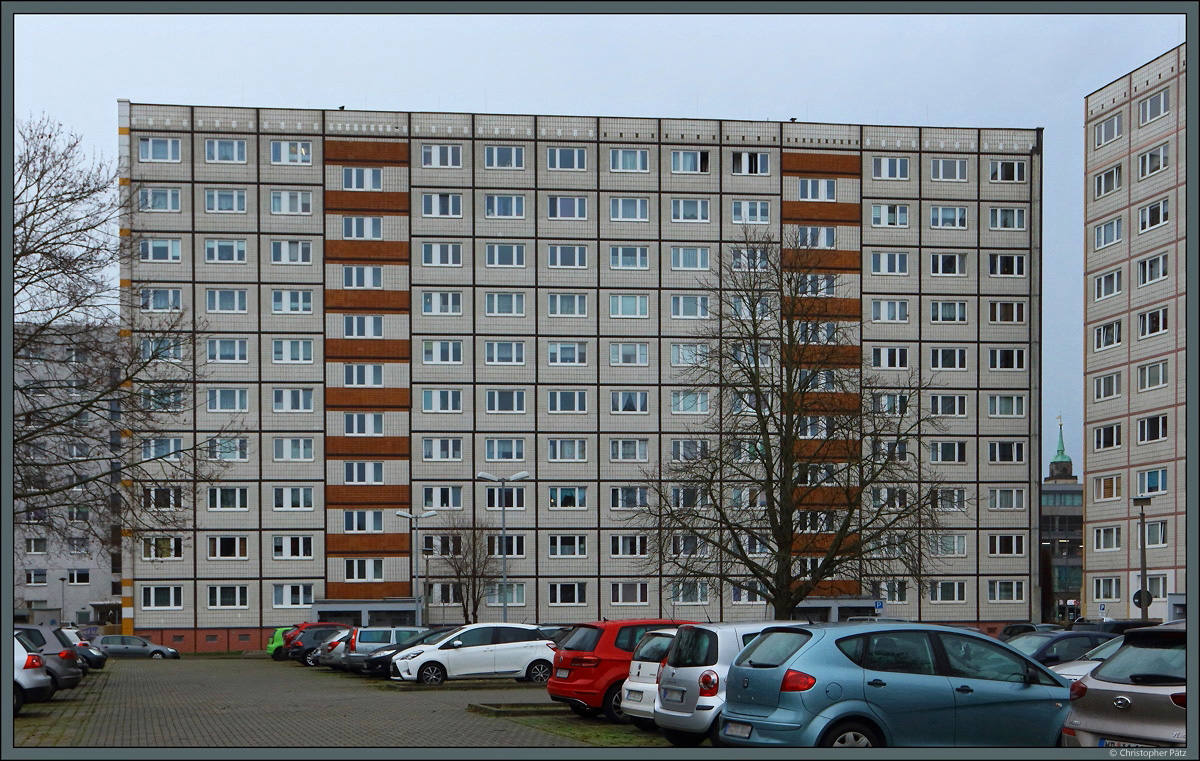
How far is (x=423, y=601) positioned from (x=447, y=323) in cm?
1502

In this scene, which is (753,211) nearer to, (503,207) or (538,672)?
(503,207)

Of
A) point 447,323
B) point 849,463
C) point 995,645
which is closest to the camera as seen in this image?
point 995,645

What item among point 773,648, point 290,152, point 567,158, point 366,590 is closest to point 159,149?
point 290,152

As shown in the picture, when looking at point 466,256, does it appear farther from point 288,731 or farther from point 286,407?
point 288,731

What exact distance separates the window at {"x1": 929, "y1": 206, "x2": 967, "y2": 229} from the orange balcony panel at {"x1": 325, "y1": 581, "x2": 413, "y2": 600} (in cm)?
3570

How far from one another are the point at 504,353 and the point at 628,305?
24.1 feet

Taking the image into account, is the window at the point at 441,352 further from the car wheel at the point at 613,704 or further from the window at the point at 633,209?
the car wheel at the point at 613,704

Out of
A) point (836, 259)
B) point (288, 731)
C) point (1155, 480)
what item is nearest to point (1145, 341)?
point (1155, 480)

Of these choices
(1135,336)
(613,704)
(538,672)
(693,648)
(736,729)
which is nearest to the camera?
(736,729)

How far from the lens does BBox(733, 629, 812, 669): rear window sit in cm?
1421

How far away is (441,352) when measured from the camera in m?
76.4

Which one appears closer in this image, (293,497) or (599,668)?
(599,668)

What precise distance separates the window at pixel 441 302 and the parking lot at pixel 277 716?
3750 cm

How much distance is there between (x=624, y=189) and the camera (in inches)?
3059
